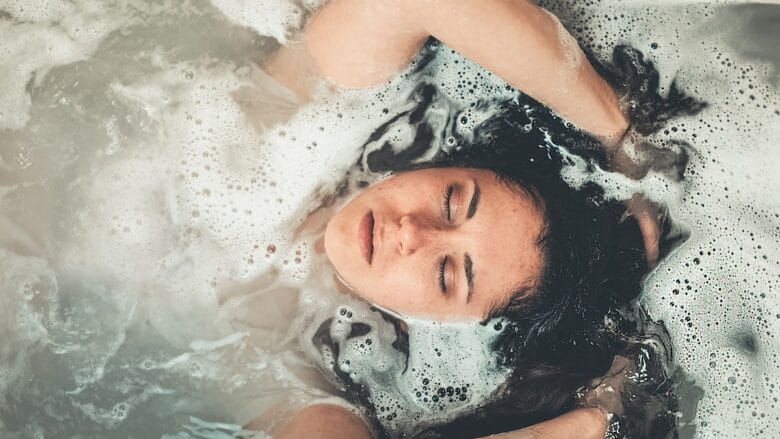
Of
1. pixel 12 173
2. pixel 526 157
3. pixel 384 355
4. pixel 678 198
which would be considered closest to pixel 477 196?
pixel 526 157

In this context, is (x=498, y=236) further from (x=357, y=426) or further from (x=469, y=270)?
(x=357, y=426)

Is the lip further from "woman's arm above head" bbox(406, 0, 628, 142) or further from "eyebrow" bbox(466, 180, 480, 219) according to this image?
"woman's arm above head" bbox(406, 0, 628, 142)

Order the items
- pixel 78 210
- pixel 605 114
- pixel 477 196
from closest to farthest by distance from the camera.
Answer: pixel 477 196
pixel 605 114
pixel 78 210

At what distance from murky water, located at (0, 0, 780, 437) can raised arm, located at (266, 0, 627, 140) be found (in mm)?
113

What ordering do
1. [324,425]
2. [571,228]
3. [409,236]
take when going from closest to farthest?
[409,236] → [571,228] → [324,425]

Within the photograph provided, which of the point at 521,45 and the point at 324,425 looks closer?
the point at 521,45

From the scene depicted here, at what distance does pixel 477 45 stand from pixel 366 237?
0.35 meters

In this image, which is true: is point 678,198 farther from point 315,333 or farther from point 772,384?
point 315,333

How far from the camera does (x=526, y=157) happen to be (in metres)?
1.29

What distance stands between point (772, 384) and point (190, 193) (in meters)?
1.26

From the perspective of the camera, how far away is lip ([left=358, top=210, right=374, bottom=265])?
3.49ft

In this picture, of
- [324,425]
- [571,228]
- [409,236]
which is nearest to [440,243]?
[409,236]

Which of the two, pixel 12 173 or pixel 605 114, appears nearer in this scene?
pixel 605 114

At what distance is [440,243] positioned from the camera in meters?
1.01
